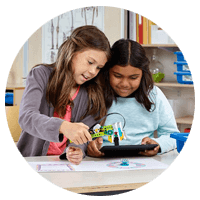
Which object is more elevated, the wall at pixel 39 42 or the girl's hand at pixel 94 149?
the wall at pixel 39 42

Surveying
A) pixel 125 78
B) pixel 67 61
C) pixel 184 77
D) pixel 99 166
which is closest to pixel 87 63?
pixel 67 61

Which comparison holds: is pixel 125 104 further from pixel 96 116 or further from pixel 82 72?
pixel 82 72

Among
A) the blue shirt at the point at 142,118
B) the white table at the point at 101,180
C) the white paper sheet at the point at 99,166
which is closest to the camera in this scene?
the white table at the point at 101,180

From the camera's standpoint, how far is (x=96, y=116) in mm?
881

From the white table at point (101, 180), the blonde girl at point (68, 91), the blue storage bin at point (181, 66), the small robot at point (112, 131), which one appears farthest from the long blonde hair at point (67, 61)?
the blue storage bin at point (181, 66)

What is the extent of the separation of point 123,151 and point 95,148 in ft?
0.29

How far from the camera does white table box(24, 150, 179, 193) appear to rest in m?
0.61

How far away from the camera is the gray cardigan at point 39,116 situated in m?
0.67

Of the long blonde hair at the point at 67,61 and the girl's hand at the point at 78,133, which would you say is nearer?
the girl's hand at the point at 78,133

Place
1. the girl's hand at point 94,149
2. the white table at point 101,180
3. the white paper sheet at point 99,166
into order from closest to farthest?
the white table at point 101,180 < the white paper sheet at point 99,166 < the girl's hand at point 94,149

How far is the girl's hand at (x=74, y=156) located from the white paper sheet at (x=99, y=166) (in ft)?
0.04

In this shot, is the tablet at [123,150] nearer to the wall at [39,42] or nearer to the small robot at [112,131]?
the small robot at [112,131]

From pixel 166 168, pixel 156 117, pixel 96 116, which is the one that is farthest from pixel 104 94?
pixel 166 168

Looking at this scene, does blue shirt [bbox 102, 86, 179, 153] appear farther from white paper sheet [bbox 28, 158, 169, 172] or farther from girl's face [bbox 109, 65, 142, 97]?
white paper sheet [bbox 28, 158, 169, 172]
